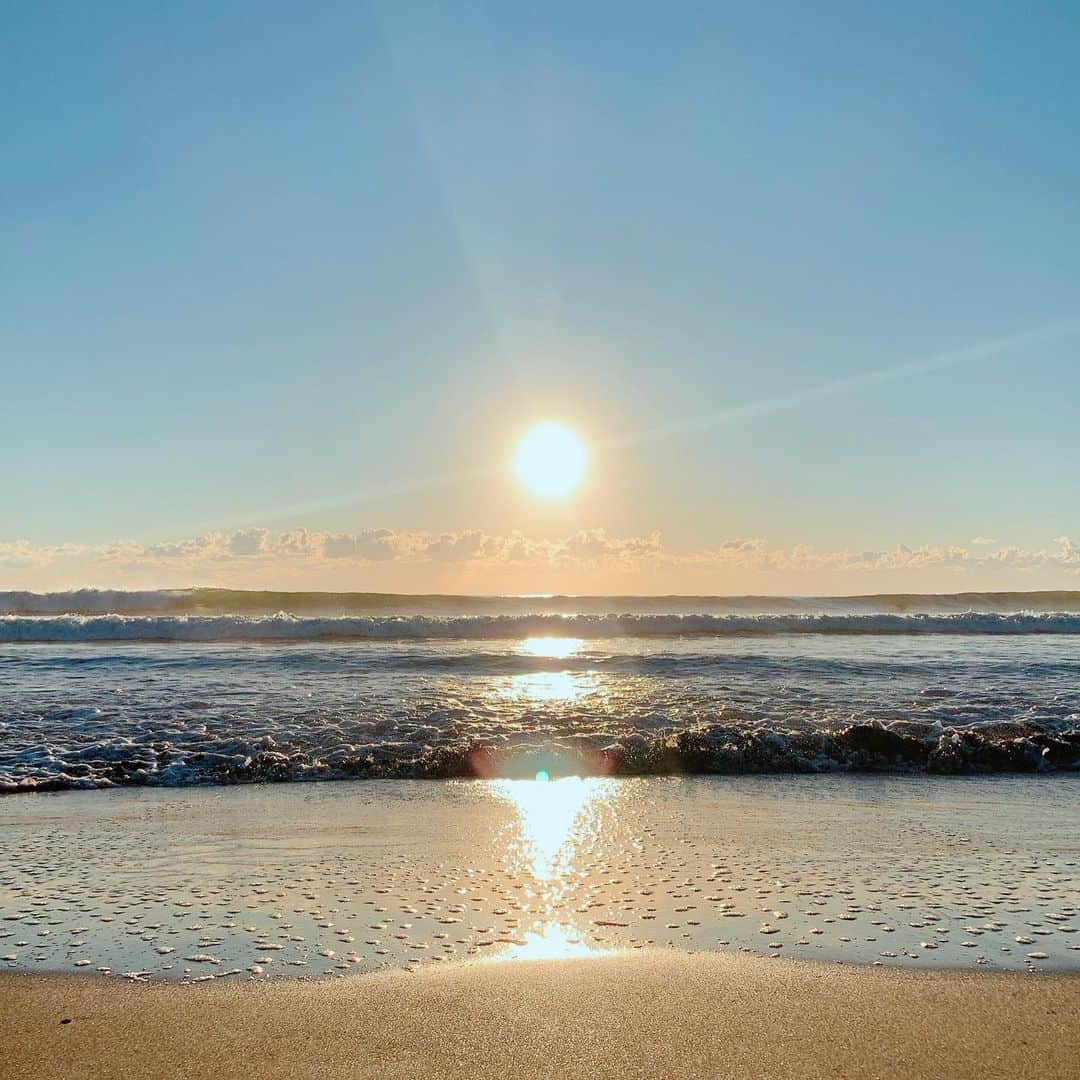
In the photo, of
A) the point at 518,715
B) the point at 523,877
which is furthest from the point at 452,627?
the point at 523,877

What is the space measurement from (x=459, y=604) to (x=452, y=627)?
9.37m

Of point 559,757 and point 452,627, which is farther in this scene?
point 452,627

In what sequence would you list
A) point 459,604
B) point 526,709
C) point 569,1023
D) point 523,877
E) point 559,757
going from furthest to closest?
point 459,604
point 526,709
point 559,757
point 523,877
point 569,1023

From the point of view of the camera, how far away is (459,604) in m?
33.0

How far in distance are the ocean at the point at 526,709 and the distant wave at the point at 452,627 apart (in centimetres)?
233

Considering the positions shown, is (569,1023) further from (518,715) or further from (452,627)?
(452,627)

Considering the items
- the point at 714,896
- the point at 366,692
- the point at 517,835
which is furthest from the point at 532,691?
the point at 714,896

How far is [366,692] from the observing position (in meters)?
11.2

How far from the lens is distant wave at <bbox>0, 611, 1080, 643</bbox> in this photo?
2275 cm

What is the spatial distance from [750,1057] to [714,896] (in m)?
1.50

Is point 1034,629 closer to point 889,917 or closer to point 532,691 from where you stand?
point 532,691

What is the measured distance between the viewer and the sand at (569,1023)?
265 cm

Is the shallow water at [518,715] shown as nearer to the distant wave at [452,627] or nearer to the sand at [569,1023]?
the sand at [569,1023]

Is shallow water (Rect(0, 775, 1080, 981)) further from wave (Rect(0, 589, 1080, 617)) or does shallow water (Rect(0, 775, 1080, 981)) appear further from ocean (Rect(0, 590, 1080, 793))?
wave (Rect(0, 589, 1080, 617))
